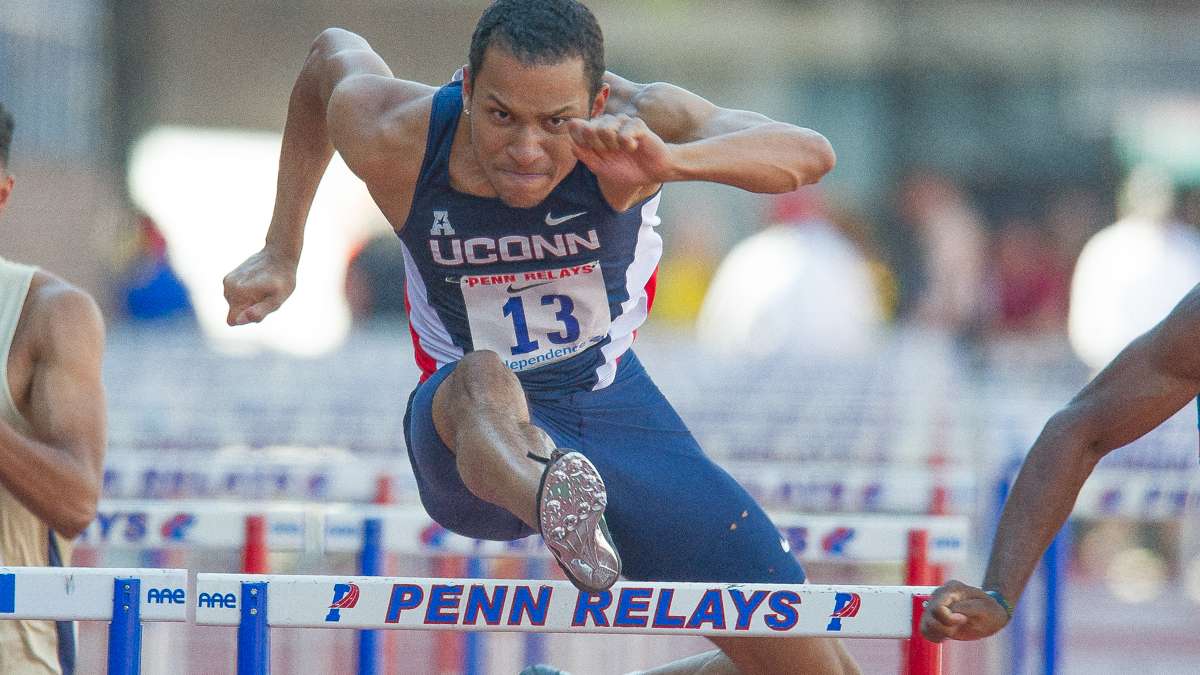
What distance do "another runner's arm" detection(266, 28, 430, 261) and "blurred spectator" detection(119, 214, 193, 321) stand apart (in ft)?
33.5

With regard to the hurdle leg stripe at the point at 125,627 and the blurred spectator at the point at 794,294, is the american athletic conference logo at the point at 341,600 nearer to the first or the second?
the hurdle leg stripe at the point at 125,627

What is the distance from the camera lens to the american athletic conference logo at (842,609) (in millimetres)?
3377

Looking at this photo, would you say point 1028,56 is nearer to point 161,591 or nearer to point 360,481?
point 360,481

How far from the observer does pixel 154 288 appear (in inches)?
590

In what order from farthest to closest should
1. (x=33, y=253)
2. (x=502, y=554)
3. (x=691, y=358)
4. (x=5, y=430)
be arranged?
(x=33, y=253)
(x=691, y=358)
(x=502, y=554)
(x=5, y=430)

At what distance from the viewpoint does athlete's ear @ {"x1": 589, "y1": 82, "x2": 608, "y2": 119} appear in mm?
3932

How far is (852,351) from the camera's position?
518 inches

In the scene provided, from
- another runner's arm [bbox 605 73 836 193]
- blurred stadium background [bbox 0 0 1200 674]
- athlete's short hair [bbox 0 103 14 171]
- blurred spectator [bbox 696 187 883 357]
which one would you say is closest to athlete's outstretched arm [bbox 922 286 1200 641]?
another runner's arm [bbox 605 73 836 193]

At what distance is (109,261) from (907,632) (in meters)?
18.0

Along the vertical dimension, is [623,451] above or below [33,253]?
above

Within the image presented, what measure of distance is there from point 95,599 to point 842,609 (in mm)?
1263

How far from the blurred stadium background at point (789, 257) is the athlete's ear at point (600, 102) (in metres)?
3.00

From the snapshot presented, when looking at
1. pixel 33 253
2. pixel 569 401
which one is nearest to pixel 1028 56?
pixel 33 253

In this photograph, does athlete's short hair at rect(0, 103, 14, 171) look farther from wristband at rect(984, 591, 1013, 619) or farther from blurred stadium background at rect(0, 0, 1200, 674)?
wristband at rect(984, 591, 1013, 619)
